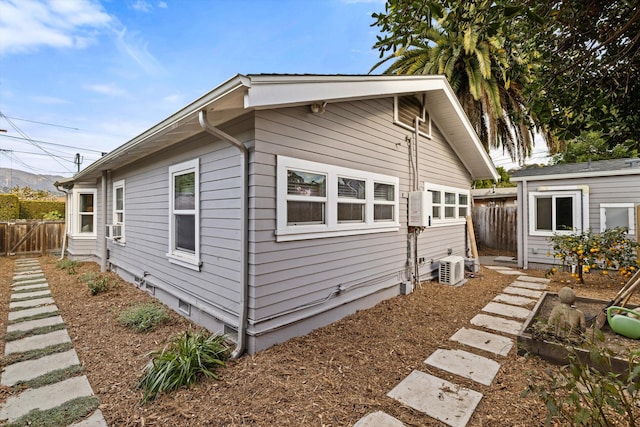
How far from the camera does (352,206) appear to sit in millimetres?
4703

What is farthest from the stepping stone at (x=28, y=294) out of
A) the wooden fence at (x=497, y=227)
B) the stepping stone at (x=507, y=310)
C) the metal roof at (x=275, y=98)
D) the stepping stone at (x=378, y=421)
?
the wooden fence at (x=497, y=227)

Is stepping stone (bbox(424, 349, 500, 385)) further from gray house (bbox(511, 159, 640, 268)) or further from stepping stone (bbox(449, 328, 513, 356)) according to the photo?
gray house (bbox(511, 159, 640, 268))

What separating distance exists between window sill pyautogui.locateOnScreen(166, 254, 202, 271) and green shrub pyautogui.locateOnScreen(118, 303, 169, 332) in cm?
77

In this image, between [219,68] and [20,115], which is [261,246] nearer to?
[219,68]

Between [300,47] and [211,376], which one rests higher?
[300,47]

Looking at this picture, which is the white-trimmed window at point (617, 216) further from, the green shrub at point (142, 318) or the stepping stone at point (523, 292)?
the green shrub at point (142, 318)

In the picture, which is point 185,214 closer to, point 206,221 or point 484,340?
point 206,221

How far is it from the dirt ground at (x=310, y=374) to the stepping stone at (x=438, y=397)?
0.23ft

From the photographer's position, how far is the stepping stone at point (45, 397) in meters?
2.46

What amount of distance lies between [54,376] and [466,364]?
4.36m

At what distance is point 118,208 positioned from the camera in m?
7.51

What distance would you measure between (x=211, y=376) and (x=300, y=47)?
33.9ft

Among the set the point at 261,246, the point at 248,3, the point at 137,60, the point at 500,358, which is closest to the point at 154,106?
the point at 137,60

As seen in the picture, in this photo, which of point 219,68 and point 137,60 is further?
point 219,68
